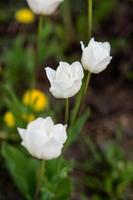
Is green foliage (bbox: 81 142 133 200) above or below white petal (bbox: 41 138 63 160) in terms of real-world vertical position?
below

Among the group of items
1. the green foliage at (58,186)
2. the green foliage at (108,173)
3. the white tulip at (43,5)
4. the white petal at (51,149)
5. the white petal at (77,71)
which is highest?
the white tulip at (43,5)

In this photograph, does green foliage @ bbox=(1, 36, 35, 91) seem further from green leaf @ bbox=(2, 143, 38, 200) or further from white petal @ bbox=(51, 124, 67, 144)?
white petal @ bbox=(51, 124, 67, 144)

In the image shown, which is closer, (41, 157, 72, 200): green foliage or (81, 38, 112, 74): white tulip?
(81, 38, 112, 74): white tulip

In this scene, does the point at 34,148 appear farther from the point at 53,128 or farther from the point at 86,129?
the point at 86,129

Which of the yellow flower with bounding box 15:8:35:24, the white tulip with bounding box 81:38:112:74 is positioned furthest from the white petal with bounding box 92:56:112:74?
the yellow flower with bounding box 15:8:35:24

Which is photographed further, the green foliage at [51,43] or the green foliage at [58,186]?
the green foliage at [51,43]

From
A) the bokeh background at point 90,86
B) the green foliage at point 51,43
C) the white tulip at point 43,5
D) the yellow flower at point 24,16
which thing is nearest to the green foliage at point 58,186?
the bokeh background at point 90,86

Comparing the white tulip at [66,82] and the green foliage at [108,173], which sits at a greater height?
the white tulip at [66,82]

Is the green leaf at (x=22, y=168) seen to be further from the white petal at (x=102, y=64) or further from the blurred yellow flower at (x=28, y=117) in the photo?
the white petal at (x=102, y=64)
